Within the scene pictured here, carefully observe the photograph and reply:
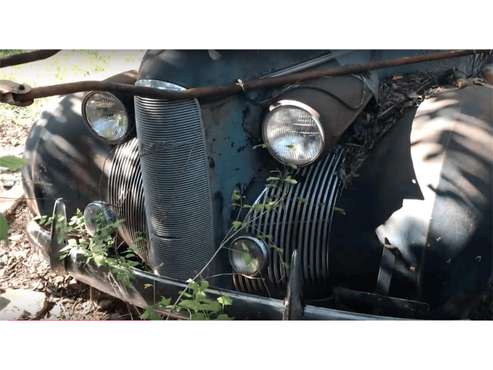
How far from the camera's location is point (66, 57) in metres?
2.37

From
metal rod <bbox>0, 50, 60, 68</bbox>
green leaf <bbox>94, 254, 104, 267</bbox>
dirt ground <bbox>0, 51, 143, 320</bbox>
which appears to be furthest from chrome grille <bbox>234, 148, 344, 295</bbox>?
metal rod <bbox>0, 50, 60, 68</bbox>

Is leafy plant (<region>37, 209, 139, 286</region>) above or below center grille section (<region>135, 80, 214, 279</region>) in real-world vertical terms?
below

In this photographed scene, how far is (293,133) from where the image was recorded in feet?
7.98

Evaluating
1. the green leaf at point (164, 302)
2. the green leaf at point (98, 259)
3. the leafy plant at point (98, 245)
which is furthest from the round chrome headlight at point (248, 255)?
the green leaf at point (98, 259)

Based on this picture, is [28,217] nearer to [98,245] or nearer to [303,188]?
[98,245]

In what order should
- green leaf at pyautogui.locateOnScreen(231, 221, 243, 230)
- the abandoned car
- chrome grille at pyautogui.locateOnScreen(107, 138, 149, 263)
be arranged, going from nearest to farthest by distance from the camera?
the abandoned car → green leaf at pyautogui.locateOnScreen(231, 221, 243, 230) → chrome grille at pyautogui.locateOnScreen(107, 138, 149, 263)

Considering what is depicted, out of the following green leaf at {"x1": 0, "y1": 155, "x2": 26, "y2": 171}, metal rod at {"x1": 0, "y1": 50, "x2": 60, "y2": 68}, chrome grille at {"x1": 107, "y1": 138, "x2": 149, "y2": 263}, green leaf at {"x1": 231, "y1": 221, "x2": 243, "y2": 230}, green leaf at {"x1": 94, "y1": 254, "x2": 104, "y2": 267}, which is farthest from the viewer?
chrome grille at {"x1": 107, "y1": 138, "x2": 149, "y2": 263}

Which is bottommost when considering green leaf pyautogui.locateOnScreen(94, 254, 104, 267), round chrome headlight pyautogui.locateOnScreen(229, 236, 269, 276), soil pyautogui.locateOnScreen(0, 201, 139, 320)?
soil pyautogui.locateOnScreen(0, 201, 139, 320)

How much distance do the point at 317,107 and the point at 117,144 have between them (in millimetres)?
1068

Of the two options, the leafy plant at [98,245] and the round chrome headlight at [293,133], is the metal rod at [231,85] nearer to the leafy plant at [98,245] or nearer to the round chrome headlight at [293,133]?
the round chrome headlight at [293,133]

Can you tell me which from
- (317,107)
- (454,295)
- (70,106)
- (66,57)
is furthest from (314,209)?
(70,106)

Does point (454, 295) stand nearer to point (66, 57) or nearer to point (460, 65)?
point (460, 65)

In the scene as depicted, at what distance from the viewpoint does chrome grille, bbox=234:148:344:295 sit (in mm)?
2512

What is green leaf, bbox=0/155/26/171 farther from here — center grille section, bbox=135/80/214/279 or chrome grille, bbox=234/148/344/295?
chrome grille, bbox=234/148/344/295
